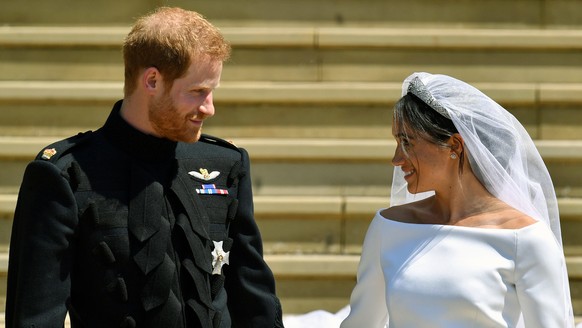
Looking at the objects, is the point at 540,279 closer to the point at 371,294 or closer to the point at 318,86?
the point at 371,294

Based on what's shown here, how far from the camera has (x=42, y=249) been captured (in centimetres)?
323

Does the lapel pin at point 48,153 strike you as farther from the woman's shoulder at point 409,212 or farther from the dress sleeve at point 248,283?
the woman's shoulder at point 409,212

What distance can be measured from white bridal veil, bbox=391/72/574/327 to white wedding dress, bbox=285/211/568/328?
203mm

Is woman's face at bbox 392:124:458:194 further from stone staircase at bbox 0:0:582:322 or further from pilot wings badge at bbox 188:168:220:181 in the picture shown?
stone staircase at bbox 0:0:582:322

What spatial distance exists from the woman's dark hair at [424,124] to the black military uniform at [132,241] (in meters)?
0.58

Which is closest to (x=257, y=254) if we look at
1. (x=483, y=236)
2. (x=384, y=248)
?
(x=384, y=248)

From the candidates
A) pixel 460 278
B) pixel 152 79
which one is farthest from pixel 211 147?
pixel 460 278

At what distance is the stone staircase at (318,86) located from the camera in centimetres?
653

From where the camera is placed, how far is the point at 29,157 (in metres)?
6.57

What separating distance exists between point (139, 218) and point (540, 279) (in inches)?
48.9

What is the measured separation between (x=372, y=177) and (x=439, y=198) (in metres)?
2.89

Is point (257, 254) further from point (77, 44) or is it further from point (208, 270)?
point (77, 44)

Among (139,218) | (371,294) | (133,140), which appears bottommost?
(371,294)

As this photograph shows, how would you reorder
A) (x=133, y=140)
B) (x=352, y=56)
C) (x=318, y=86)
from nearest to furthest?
(x=133, y=140)
(x=318, y=86)
(x=352, y=56)
